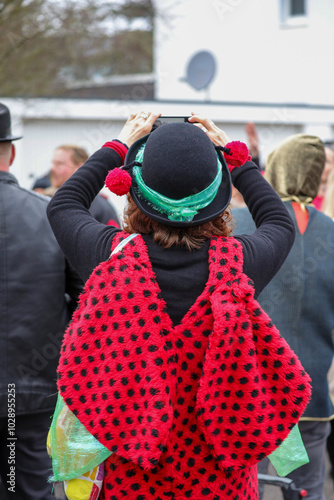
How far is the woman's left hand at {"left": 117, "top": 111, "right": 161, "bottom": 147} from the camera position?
1.80 m

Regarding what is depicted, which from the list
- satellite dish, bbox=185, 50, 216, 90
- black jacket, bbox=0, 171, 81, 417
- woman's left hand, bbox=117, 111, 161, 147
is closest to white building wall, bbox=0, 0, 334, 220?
satellite dish, bbox=185, 50, 216, 90

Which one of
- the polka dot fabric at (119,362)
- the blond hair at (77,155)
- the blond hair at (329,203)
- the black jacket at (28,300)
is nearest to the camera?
the polka dot fabric at (119,362)

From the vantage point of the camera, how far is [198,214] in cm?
163

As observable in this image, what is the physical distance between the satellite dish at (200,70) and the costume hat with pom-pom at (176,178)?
12.3 metres

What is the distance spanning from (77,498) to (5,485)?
116 centimetres

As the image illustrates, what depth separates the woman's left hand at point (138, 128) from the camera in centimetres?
180

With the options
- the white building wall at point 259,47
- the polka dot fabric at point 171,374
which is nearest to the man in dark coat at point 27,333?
the polka dot fabric at point 171,374

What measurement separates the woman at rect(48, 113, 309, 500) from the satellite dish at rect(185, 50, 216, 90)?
12.4m

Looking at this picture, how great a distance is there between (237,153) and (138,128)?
1.01 feet

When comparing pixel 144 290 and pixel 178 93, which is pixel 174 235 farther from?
pixel 178 93

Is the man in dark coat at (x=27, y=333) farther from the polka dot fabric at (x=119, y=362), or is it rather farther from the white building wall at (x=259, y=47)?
the white building wall at (x=259, y=47)

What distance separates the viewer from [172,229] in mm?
1653

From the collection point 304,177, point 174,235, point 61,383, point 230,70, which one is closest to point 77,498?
point 61,383

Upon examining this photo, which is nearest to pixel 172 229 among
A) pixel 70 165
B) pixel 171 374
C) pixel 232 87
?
pixel 171 374
